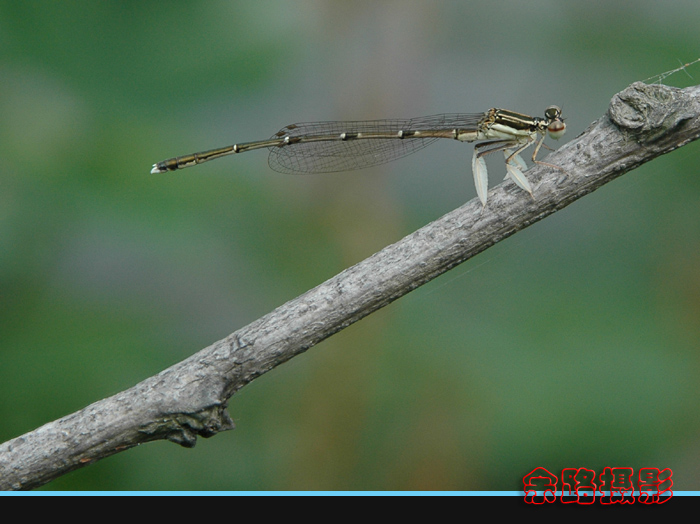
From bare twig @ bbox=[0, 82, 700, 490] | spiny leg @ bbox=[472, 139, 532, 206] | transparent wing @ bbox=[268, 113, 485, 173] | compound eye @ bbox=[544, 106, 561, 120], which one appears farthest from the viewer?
transparent wing @ bbox=[268, 113, 485, 173]

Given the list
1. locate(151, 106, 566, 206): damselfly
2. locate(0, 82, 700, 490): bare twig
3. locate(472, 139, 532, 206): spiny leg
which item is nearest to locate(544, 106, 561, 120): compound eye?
locate(151, 106, 566, 206): damselfly

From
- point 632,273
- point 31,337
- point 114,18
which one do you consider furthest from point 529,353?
point 114,18

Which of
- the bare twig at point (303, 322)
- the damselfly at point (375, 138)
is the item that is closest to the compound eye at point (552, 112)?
the damselfly at point (375, 138)

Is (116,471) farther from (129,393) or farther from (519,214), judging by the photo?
(519,214)

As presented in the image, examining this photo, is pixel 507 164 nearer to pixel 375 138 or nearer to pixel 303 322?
pixel 303 322

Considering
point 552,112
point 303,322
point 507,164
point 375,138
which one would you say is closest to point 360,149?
point 375,138

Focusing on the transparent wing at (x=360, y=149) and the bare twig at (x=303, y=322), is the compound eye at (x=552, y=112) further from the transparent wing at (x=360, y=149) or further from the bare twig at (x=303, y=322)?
the bare twig at (x=303, y=322)

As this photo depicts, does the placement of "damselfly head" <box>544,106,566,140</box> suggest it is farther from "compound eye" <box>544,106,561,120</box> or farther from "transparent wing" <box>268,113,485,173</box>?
"transparent wing" <box>268,113,485,173</box>
